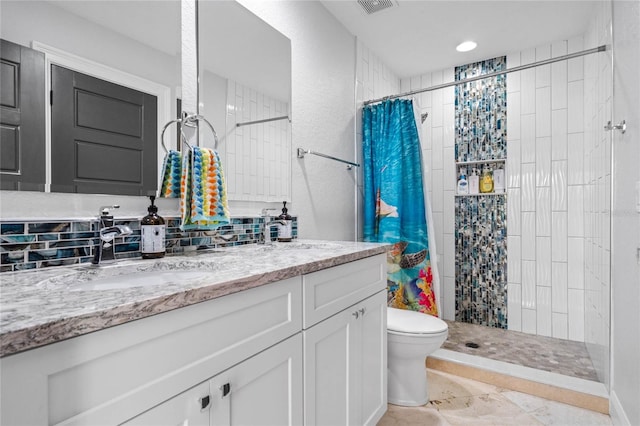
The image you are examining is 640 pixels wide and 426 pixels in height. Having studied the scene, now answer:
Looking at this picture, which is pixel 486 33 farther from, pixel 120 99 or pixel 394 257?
pixel 120 99

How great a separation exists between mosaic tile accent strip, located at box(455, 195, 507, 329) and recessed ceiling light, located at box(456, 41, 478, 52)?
1261 millimetres

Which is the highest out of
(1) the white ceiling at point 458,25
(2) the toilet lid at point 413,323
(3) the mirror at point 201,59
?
(1) the white ceiling at point 458,25

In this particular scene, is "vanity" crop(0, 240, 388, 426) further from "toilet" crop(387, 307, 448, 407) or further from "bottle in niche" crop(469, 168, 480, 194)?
"bottle in niche" crop(469, 168, 480, 194)

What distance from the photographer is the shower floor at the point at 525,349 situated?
87.7 inches

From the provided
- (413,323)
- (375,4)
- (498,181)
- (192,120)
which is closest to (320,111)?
(375,4)

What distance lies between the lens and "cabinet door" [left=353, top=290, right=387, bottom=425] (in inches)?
56.2

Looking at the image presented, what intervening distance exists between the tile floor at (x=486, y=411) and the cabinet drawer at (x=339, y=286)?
2.46 feet

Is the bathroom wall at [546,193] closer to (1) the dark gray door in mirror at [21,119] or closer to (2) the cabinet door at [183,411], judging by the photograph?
(2) the cabinet door at [183,411]

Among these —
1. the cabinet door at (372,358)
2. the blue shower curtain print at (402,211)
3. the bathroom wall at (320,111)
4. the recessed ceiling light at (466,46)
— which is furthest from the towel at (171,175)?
the recessed ceiling light at (466,46)

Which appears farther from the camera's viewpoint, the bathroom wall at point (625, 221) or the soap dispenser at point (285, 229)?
the soap dispenser at point (285, 229)

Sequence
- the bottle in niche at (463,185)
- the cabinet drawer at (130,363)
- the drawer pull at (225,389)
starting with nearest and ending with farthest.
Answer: the cabinet drawer at (130,363)
the drawer pull at (225,389)
the bottle in niche at (463,185)

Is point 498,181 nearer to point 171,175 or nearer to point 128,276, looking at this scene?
point 171,175

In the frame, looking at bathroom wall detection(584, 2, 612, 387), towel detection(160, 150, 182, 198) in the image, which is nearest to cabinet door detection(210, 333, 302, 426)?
towel detection(160, 150, 182, 198)

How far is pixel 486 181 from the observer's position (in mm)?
3051
